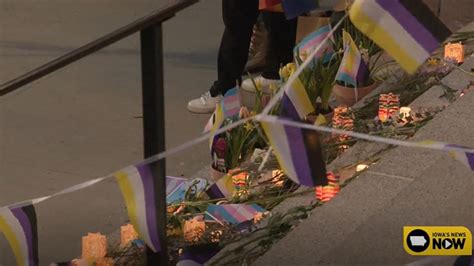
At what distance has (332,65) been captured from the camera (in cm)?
521

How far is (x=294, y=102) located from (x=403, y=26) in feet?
1.93

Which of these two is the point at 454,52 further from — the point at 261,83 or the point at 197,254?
the point at 197,254

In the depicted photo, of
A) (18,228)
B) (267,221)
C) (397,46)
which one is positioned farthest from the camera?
(267,221)

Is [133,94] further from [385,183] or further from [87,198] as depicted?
[385,183]

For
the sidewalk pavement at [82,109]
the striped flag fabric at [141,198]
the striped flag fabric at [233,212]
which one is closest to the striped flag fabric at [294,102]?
the striped flag fabric at [141,198]

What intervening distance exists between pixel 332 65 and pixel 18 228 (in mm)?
2305

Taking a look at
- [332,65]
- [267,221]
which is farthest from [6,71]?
[267,221]

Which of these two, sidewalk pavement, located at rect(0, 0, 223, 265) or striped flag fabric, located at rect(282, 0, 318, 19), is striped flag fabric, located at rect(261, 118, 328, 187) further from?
sidewalk pavement, located at rect(0, 0, 223, 265)

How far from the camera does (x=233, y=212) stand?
13.6ft

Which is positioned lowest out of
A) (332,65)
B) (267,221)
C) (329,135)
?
(267,221)

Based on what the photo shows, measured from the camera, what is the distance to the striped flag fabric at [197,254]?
11.8ft

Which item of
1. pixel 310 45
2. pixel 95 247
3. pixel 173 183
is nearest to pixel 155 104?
pixel 95 247

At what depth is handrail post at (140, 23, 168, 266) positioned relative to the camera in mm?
3205

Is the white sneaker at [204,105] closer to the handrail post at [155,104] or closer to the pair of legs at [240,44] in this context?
the pair of legs at [240,44]
